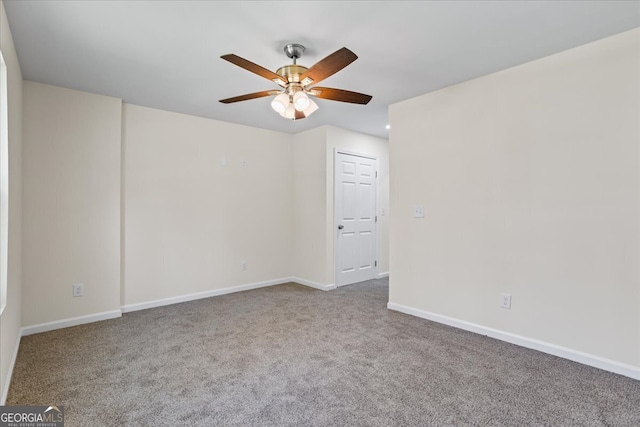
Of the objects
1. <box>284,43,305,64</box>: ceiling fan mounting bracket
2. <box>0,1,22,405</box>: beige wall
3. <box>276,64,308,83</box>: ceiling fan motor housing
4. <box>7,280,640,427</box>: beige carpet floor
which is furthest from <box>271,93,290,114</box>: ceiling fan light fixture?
<box>7,280,640,427</box>: beige carpet floor

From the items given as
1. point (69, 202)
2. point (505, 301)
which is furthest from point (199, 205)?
point (505, 301)

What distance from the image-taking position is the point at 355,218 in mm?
4906

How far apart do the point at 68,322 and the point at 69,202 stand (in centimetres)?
117

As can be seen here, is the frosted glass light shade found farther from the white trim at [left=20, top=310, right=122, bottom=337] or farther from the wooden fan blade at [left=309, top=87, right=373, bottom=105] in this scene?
the white trim at [left=20, top=310, right=122, bottom=337]

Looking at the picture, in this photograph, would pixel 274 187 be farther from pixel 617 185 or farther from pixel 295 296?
pixel 617 185

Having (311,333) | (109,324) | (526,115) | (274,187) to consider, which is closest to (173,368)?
(311,333)

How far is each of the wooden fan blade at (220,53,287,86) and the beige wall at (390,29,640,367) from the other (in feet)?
5.97

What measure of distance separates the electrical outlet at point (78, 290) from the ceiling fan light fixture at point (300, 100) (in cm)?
283

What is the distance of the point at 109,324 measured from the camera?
10.6 feet

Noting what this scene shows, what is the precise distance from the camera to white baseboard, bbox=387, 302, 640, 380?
2.22 m

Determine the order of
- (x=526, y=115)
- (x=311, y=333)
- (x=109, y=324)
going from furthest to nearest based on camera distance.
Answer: (x=109, y=324), (x=311, y=333), (x=526, y=115)

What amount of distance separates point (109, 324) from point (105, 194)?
51.8 inches

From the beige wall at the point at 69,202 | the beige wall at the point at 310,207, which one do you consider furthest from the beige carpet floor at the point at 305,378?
the beige wall at the point at 310,207

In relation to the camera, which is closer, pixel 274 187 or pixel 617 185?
pixel 617 185
